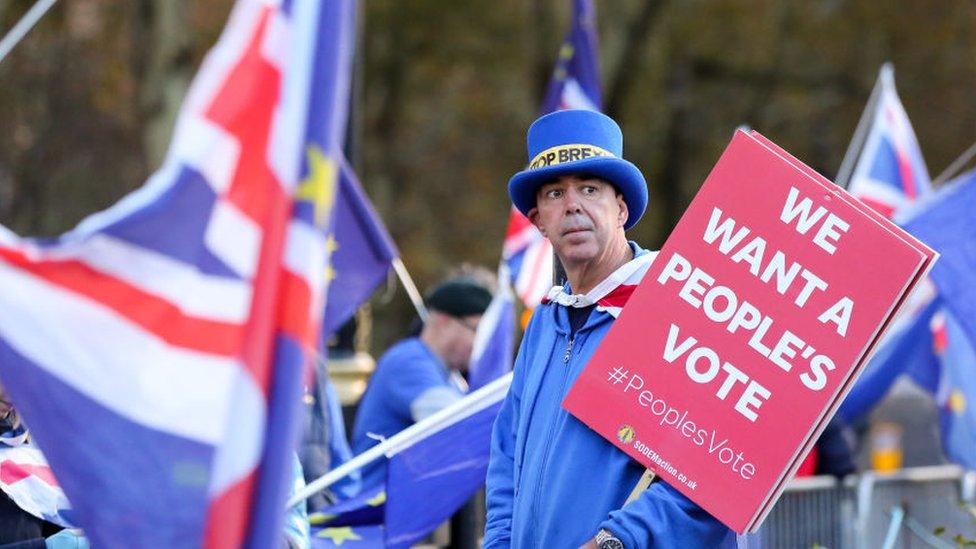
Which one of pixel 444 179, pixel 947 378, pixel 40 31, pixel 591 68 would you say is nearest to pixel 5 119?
pixel 40 31

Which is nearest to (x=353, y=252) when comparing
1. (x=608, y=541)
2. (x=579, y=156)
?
(x=579, y=156)

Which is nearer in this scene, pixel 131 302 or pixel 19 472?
pixel 131 302

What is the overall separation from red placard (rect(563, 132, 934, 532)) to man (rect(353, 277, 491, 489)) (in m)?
2.40

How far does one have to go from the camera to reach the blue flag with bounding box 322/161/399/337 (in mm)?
8688

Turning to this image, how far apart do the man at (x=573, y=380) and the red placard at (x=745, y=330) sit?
0.27 feet

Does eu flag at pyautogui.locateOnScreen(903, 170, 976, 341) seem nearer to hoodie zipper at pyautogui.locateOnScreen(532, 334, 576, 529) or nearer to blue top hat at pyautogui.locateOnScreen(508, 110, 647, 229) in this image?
blue top hat at pyautogui.locateOnScreen(508, 110, 647, 229)

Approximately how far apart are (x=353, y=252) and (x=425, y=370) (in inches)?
74.8

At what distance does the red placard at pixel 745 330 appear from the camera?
3.97m

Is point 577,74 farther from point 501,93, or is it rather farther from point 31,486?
point 501,93

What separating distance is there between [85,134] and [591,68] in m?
15.7

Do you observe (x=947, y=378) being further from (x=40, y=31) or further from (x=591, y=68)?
(x=40, y=31)

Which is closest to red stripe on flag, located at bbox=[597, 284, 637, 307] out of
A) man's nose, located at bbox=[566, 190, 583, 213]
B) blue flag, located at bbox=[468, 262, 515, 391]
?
man's nose, located at bbox=[566, 190, 583, 213]

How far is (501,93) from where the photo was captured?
25.9 metres

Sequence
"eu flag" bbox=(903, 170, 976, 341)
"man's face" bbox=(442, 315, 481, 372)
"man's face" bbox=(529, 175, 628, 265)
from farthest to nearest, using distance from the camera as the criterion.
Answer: "eu flag" bbox=(903, 170, 976, 341) < "man's face" bbox=(442, 315, 481, 372) < "man's face" bbox=(529, 175, 628, 265)
